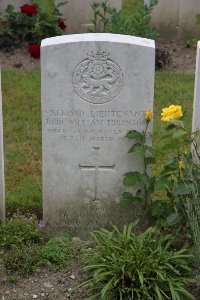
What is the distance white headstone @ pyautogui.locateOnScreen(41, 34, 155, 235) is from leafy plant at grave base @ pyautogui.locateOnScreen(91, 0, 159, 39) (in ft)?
11.0

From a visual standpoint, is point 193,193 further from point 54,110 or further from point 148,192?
point 54,110

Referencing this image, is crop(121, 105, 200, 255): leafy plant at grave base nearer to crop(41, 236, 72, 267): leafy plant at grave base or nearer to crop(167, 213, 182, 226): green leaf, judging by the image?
crop(167, 213, 182, 226): green leaf

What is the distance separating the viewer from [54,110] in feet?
15.5

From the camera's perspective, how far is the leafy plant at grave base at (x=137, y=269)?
4.10m

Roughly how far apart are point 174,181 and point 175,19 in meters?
4.84

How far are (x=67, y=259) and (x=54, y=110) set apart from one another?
37.8 inches

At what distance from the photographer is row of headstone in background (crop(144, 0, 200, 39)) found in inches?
353

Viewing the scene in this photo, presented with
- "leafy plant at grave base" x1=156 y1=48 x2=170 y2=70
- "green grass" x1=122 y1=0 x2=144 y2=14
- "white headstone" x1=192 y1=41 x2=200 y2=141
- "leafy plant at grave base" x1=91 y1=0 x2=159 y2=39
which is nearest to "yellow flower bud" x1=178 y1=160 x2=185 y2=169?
"white headstone" x1=192 y1=41 x2=200 y2=141

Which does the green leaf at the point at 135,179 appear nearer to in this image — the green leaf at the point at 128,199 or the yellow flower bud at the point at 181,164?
the green leaf at the point at 128,199

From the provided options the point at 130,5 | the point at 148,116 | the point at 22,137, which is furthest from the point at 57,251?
the point at 130,5

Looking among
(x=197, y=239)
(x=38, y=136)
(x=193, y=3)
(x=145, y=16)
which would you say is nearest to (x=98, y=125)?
(x=197, y=239)

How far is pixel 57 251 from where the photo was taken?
15.1ft

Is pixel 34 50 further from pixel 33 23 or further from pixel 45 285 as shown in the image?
pixel 45 285

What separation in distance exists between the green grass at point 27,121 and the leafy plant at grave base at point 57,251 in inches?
30.7
